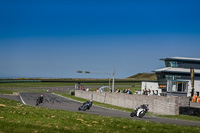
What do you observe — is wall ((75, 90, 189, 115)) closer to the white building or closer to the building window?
the building window

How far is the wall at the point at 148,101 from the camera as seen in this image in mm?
30922

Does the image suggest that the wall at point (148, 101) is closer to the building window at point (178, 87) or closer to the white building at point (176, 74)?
the building window at point (178, 87)

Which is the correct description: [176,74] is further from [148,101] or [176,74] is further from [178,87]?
[148,101]

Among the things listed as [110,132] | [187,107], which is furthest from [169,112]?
[110,132]

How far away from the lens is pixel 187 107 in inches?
1168

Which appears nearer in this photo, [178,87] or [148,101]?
[148,101]

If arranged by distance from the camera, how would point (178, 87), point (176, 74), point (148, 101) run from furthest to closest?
1. point (176, 74)
2. point (178, 87)
3. point (148, 101)

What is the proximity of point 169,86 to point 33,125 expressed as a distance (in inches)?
1794

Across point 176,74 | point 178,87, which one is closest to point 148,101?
point 178,87

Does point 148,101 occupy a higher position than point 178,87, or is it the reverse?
point 178,87

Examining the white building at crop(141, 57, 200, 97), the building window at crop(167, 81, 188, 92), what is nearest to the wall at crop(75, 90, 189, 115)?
the building window at crop(167, 81, 188, 92)

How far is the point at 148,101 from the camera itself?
38.0m

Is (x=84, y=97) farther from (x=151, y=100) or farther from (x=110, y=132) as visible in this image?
(x=110, y=132)

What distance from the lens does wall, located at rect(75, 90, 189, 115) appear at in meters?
30.9
